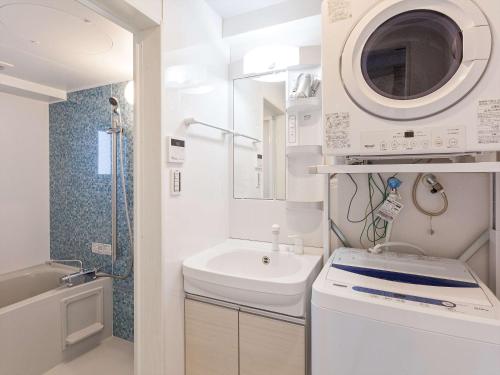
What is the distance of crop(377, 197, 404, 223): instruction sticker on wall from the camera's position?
129 centimetres

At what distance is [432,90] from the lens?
2.92ft

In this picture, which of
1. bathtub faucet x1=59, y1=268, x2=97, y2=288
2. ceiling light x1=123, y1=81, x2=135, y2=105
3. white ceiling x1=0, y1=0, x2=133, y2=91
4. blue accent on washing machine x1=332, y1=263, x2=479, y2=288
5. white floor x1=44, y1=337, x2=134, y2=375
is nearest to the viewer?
blue accent on washing machine x1=332, y1=263, x2=479, y2=288

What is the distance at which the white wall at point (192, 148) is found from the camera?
4.18 ft

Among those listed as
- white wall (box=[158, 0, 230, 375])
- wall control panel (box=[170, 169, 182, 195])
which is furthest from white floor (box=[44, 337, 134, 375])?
wall control panel (box=[170, 169, 182, 195])

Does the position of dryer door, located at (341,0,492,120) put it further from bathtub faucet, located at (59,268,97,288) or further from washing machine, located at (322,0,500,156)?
bathtub faucet, located at (59,268,97,288)

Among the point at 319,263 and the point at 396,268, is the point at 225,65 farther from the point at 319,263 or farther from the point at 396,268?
the point at 396,268

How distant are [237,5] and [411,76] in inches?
44.9

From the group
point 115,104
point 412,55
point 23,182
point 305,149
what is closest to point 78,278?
point 23,182

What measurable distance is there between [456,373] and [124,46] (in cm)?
221

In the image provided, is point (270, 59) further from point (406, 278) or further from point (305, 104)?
point (406, 278)

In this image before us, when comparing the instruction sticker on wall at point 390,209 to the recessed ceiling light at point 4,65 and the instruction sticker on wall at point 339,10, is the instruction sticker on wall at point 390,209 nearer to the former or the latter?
the instruction sticker on wall at point 339,10

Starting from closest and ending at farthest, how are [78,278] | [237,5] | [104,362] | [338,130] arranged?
[338,130] → [237,5] → [104,362] → [78,278]

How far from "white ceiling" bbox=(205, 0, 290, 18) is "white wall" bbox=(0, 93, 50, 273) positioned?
206 cm

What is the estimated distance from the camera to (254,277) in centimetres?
126
